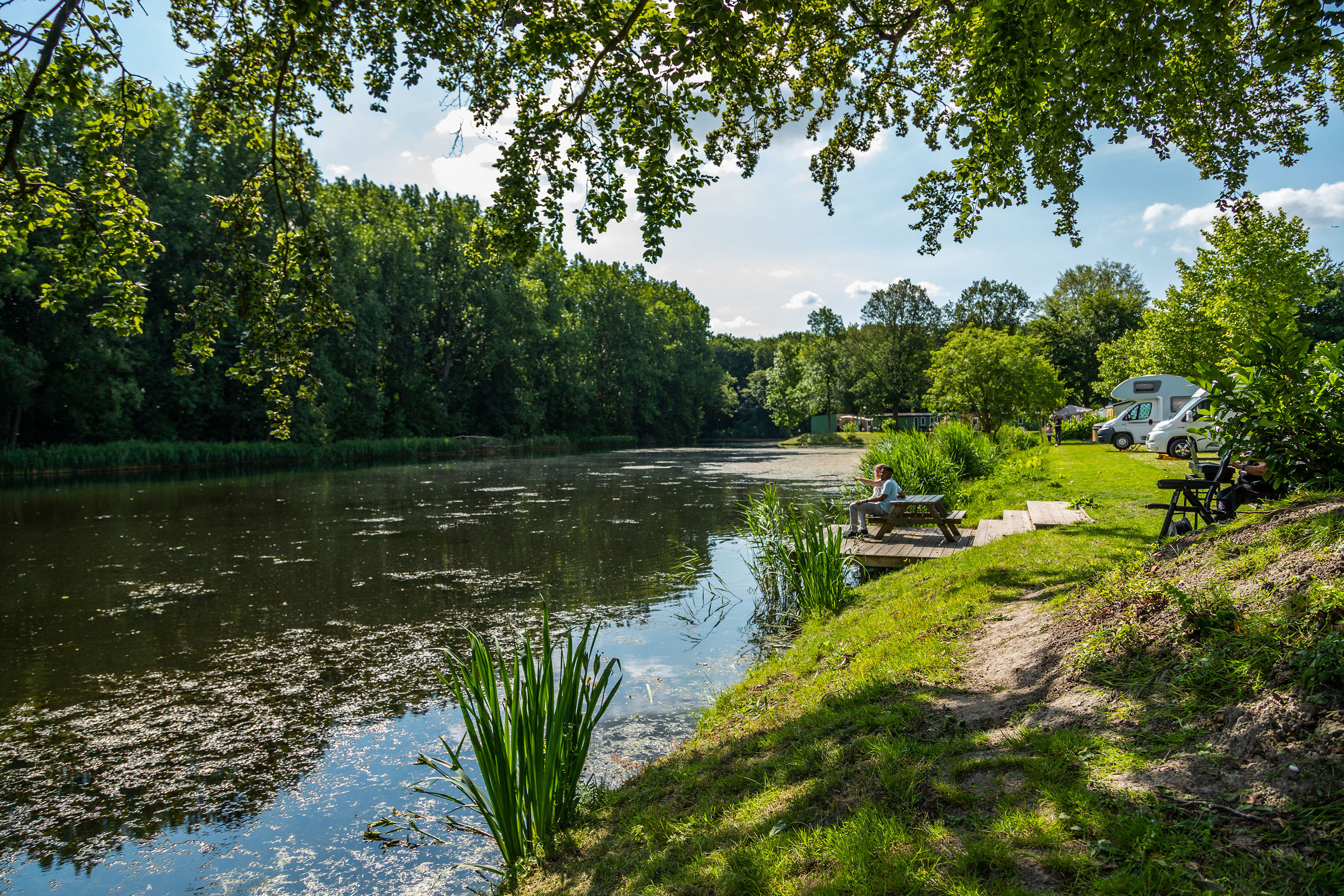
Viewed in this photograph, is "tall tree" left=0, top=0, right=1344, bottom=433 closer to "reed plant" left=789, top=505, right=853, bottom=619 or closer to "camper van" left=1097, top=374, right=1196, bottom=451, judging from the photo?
"reed plant" left=789, top=505, right=853, bottom=619

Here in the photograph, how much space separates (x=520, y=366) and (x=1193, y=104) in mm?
50972

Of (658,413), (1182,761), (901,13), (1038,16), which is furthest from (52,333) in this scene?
(658,413)

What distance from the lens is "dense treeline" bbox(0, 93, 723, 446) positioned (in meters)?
27.9

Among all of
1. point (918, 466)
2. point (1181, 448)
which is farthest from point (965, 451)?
point (1181, 448)

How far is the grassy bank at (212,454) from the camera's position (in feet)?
88.9

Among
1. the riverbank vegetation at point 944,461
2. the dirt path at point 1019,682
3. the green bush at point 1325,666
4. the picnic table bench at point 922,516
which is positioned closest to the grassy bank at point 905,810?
the dirt path at point 1019,682

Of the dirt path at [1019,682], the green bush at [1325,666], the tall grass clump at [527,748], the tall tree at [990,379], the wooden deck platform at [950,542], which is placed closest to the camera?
the green bush at [1325,666]

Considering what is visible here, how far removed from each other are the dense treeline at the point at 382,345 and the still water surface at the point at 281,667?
4.06 m

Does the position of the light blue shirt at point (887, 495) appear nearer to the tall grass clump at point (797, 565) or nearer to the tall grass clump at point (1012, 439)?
the tall grass clump at point (797, 565)

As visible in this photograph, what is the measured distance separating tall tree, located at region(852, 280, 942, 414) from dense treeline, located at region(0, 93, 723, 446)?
22.6m

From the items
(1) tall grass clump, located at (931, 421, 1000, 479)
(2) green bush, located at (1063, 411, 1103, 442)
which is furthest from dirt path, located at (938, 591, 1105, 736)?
(2) green bush, located at (1063, 411, 1103, 442)

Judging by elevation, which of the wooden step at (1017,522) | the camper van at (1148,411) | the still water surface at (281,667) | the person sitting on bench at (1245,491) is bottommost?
the still water surface at (281,667)

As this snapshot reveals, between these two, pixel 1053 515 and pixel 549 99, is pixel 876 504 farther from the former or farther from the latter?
pixel 549 99

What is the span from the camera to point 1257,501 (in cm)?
524
